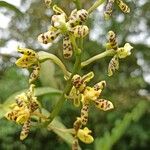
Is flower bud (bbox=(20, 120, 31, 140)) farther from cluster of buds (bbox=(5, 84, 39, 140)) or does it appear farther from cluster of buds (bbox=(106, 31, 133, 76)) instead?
cluster of buds (bbox=(106, 31, 133, 76))

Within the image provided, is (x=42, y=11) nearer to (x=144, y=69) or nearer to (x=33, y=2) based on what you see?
(x=33, y=2)

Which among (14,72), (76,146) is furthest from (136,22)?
(76,146)

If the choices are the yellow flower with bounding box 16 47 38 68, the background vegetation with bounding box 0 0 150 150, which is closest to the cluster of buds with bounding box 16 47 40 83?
the yellow flower with bounding box 16 47 38 68

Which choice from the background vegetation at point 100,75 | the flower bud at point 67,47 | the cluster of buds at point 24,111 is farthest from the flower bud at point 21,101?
the background vegetation at point 100,75

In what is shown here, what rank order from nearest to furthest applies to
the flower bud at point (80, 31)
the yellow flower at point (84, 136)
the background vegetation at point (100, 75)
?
1. the flower bud at point (80, 31)
2. the yellow flower at point (84, 136)
3. the background vegetation at point (100, 75)

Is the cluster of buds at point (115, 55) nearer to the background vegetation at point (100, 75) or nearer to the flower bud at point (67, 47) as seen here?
the flower bud at point (67, 47)

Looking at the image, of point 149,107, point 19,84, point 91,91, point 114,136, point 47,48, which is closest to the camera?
point 91,91
